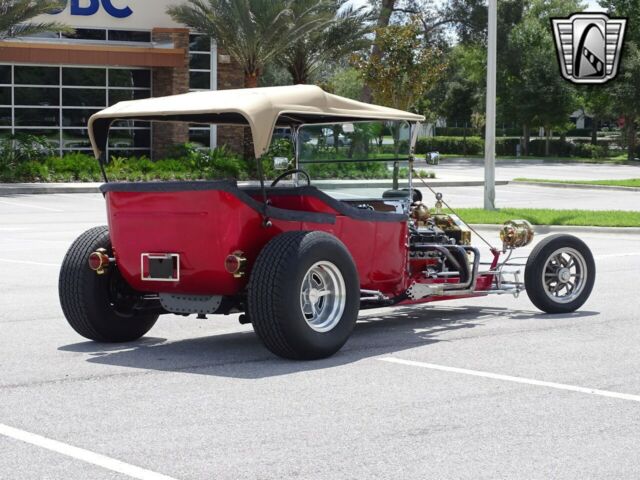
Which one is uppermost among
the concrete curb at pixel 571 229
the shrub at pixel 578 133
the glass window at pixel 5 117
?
the shrub at pixel 578 133

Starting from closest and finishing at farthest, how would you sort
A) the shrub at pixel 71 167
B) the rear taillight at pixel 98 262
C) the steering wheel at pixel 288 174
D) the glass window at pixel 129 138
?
the rear taillight at pixel 98 262 → the steering wheel at pixel 288 174 → the shrub at pixel 71 167 → the glass window at pixel 129 138

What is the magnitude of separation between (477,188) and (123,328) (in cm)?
2868

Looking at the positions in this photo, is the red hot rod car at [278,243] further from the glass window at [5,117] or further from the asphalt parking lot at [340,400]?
the glass window at [5,117]

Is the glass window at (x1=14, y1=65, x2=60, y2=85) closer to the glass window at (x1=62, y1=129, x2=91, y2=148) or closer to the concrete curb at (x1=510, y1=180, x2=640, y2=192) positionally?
the glass window at (x1=62, y1=129, x2=91, y2=148)

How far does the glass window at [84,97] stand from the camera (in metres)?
39.8

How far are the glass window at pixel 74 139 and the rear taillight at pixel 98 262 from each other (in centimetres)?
3148

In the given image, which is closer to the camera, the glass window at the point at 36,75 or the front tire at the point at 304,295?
the front tire at the point at 304,295

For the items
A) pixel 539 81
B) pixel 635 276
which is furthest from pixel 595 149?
pixel 635 276

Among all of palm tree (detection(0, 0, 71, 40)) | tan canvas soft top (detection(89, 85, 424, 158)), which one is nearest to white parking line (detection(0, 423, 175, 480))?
tan canvas soft top (detection(89, 85, 424, 158))

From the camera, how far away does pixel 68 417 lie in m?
6.64

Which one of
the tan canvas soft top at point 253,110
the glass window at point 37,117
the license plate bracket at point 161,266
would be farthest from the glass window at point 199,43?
the license plate bracket at point 161,266

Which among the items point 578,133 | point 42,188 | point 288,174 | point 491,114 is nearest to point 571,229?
Answer: point 491,114

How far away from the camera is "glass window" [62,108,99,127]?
39.8 m

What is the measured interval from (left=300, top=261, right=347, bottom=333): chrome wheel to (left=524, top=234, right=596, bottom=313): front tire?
8.31 feet
